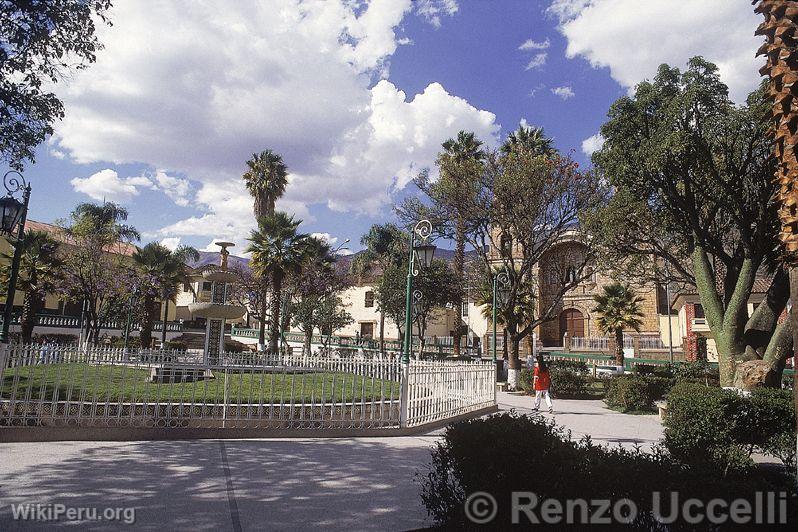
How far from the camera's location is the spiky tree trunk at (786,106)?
387 centimetres

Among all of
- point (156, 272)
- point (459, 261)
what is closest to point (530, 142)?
point (459, 261)

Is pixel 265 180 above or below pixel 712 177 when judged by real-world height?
above

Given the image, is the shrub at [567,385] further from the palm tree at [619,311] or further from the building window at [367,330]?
the building window at [367,330]

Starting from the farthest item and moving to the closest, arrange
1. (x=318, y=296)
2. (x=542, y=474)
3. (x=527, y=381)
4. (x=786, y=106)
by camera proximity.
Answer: (x=318, y=296) → (x=527, y=381) → (x=786, y=106) → (x=542, y=474)

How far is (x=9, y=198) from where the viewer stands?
8422 mm

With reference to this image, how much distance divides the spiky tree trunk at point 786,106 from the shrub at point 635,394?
12.3 metres

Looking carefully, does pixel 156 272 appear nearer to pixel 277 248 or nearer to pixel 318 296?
A: pixel 277 248

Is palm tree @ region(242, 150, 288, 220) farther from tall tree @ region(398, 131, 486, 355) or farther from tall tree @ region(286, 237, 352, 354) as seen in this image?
tall tree @ region(398, 131, 486, 355)

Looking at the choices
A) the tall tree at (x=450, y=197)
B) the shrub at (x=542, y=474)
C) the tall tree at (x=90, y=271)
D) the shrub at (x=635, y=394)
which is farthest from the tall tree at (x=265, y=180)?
the shrub at (x=542, y=474)

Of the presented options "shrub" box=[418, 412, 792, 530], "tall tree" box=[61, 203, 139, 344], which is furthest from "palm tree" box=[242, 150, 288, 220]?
"shrub" box=[418, 412, 792, 530]

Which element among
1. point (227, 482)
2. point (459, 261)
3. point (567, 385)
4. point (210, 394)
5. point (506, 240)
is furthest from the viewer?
point (459, 261)

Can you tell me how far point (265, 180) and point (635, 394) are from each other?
100ft

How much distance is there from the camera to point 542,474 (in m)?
3.59

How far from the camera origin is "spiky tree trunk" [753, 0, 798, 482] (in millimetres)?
3873
